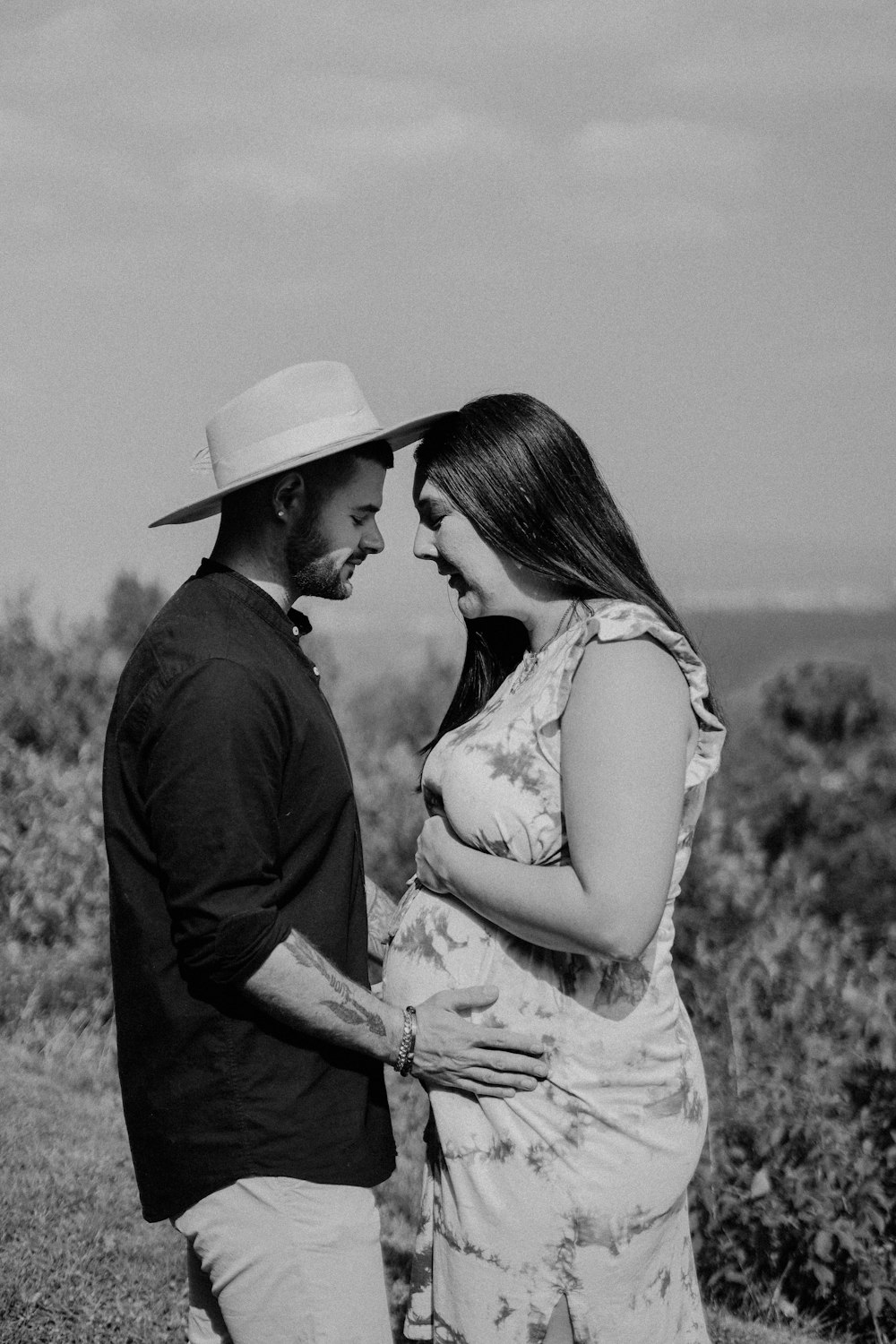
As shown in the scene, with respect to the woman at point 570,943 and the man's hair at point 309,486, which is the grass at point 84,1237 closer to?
the woman at point 570,943

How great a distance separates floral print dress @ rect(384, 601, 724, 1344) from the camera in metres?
2.26

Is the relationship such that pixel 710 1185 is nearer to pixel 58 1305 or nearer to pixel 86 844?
pixel 58 1305

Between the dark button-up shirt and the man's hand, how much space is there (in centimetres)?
14

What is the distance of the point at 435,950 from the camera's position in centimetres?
244

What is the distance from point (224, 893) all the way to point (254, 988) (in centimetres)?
17

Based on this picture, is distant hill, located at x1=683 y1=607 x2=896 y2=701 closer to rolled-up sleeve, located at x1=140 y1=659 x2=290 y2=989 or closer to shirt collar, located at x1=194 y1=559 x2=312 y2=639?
shirt collar, located at x1=194 y1=559 x2=312 y2=639

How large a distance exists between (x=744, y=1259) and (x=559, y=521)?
9.84 ft

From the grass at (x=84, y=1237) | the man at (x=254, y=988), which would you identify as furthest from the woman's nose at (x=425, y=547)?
the grass at (x=84, y=1237)

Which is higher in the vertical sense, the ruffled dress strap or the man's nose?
the man's nose

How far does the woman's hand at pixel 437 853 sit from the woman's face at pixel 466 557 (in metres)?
0.43

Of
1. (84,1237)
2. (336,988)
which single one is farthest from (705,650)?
(84,1237)

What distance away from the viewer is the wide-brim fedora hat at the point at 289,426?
2.42 metres

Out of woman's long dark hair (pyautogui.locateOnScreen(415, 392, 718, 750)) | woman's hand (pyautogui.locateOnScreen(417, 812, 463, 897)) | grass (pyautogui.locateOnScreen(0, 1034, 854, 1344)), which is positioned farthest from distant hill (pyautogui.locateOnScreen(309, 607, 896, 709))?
grass (pyautogui.locateOnScreen(0, 1034, 854, 1344))

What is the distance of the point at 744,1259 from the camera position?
14.5ft
